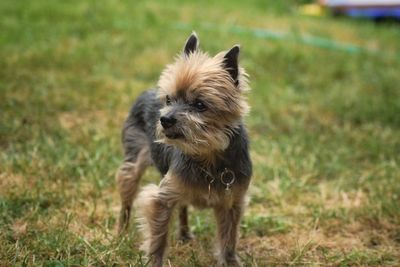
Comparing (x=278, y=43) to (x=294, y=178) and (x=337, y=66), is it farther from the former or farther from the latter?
(x=294, y=178)

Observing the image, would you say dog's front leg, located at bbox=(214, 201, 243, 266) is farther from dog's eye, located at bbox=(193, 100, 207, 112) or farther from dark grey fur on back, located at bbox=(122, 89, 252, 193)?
dog's eye, located at bbox=(193, 100, 207, 112)

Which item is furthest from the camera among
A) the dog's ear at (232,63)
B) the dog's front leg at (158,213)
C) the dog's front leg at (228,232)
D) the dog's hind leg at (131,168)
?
the dog's hind leg at (131,168)

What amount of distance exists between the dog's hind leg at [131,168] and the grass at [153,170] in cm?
20

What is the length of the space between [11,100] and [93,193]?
2383 mm

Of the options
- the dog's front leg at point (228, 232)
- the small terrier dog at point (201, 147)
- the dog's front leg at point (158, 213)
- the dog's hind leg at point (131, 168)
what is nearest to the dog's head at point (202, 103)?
the small terrier dog at point (201, 147)

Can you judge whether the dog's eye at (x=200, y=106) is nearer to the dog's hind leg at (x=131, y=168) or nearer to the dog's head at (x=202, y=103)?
the dog's head at (x=202, y=103)

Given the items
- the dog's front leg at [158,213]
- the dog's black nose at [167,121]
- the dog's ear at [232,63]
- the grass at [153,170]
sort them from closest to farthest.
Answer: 1. the dog's black nose at [167,121]
2. the dog's ear at [232,63]
3. the dog's front leg at [158,213]
4. the grass at [153,170]

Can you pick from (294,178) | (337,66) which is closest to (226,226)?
(294,178)

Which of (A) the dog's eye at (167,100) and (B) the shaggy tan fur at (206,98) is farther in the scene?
(A) the dog's eye at (167,100)

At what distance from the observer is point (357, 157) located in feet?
21.2

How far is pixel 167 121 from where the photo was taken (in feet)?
11.7

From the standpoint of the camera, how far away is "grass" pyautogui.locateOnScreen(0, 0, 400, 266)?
4.39m

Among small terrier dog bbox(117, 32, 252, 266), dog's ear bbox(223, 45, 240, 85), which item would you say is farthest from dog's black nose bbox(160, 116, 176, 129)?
dog's ear bbox(223, 45, 240, 85)

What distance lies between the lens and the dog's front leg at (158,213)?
3885mm
